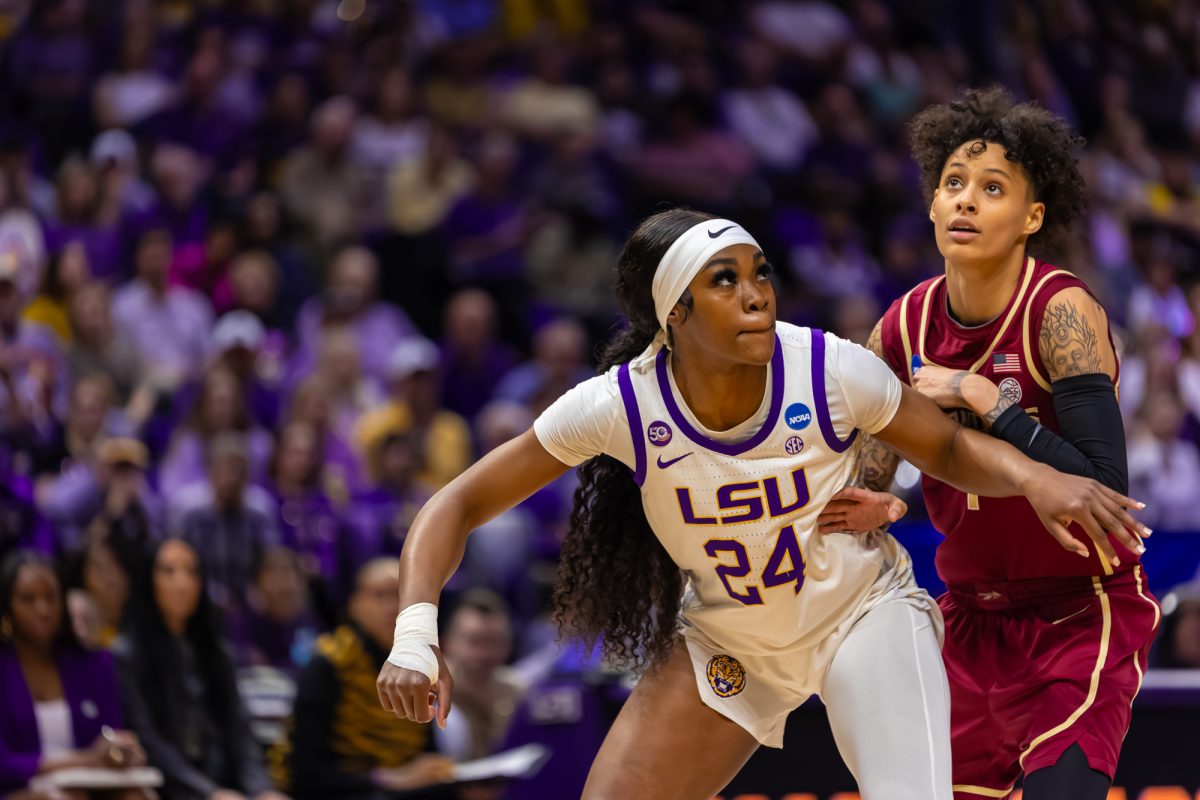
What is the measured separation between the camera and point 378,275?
945 cm

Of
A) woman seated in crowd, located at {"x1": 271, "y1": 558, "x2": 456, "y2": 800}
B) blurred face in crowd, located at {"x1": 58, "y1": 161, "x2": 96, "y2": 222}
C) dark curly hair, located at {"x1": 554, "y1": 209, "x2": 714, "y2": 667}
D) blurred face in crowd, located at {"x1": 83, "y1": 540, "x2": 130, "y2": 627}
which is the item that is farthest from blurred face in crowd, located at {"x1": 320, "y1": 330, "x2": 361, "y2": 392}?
dark curly hair, located at {"x1": 554, "y1": 209, "x2": 714, "y2": 667}

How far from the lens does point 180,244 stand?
30.4 feet

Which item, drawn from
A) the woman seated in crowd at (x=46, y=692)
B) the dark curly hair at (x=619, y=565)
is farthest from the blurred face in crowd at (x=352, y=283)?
the dark curly hair at (x=619, y=565)

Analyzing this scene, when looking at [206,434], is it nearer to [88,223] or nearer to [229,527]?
[229,527]

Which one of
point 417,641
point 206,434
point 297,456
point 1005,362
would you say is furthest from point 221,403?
point 1005,362

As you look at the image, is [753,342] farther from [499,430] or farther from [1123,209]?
[1123,209]

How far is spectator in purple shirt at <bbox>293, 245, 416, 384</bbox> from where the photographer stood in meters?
8.97

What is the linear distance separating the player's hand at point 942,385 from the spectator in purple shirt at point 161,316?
518cm

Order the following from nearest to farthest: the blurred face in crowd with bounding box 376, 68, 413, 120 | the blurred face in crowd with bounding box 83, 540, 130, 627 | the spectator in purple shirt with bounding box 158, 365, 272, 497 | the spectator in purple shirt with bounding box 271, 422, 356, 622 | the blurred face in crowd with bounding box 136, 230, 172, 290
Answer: the blurred face in crowd with bounding box 83, 540, 130, 627
the spectator in purple shirt with bounding box 271, 422, 356, 622
the spectator in purple shirt with bounding box 158, 365, 272, 497
the blurred face in crowd with bounding box 136, 230, 172, 290
the blurred face in crowd with bounding box 376, 68, 413, 120

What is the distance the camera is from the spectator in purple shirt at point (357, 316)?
29.4ft

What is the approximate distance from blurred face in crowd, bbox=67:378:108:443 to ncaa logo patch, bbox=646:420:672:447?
4.59 m

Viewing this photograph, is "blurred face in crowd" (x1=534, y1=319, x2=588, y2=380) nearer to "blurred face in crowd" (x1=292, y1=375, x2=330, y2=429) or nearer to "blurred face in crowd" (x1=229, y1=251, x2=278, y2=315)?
"blurred face in crowd" (x1=292, y1=375, x2=330, y2=429)

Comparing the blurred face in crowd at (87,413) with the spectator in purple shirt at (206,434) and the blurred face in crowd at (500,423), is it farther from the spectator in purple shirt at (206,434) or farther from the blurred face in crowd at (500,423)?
the blurred face in crowd at (500,423)

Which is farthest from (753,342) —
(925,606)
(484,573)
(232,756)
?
(484,573)
